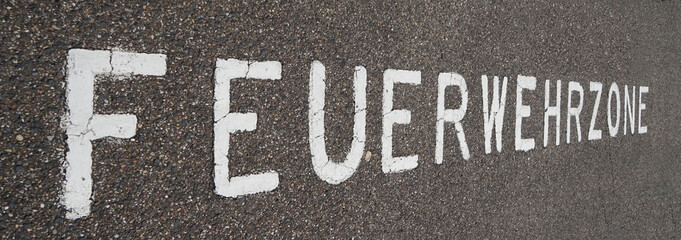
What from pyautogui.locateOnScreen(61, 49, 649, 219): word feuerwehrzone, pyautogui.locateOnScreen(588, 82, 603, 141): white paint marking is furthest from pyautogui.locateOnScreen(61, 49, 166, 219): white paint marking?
pyautogui.locateOnScreen(588, 82, 603, 141): white paint marking

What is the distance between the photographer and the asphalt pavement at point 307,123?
1488 mm

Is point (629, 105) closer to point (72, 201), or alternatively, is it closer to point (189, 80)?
point (189, 80)

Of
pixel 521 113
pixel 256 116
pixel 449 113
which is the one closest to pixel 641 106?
pixel 521 113

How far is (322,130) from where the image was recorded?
209cm

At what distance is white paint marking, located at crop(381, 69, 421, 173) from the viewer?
7.48ft

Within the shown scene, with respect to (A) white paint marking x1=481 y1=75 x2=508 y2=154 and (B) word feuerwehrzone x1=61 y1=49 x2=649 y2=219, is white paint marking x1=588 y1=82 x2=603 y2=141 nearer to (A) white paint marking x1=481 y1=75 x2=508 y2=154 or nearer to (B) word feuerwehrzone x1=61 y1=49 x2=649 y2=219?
(B) word feuerwehrzone x1=61 y1=49 x2=649 y2=219

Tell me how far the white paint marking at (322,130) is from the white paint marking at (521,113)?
1.06 m

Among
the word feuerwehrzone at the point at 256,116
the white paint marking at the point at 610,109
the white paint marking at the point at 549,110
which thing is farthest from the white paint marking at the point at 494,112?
the white paint marking at the point at 610,109

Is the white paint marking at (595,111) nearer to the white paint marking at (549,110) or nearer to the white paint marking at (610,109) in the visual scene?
the white paint marking at (610,109)

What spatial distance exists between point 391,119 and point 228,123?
754 millimetres

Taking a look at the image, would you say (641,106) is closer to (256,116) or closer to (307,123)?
(307,123)

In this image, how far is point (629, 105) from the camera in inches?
149

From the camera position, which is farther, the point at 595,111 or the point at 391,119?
the point at 595,111

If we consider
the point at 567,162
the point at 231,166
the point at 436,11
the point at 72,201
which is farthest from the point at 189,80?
the point at 567,162
